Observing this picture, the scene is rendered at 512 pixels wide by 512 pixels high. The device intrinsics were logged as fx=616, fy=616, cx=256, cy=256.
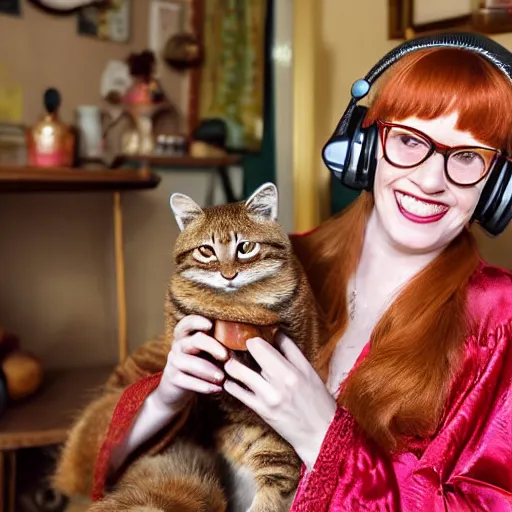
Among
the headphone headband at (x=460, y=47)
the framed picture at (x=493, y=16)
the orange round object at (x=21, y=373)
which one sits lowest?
the orange round object at (x=21, y=373)

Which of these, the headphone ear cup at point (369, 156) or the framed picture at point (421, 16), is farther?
the framed picture at point (421, 16)

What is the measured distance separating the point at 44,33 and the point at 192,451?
1.41 meters

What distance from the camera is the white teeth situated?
2.59ft

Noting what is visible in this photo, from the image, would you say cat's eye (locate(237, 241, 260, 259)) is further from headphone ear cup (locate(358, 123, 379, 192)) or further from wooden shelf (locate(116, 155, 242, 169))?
wooden shelf (locate(116, 155, 242, 169))

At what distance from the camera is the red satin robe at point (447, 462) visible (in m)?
0.72

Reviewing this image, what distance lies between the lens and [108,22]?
182 cm

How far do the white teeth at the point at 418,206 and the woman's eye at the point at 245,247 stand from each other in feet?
0.79

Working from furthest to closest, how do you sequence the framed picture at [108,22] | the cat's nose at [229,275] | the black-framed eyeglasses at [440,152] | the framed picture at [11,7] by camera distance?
1. the framed picture at [108,22]
2. the framed picture at [11,7]
3. the black-framed eyeglasses at [440,152]
4. the cat's nose at [229,275]

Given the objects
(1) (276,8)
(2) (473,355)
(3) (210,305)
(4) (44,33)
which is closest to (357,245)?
(2) (473,355)

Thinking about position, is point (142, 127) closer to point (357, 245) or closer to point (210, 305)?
point (357, 245)

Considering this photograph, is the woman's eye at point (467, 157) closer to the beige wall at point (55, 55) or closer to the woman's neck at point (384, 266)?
the woman's neck at point (384, 266)

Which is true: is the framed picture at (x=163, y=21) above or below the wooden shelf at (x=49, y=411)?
above

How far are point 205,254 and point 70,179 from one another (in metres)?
0.90

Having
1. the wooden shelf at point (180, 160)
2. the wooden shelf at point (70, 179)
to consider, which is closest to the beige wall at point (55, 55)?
the wooden shelf at point (180, 160)
